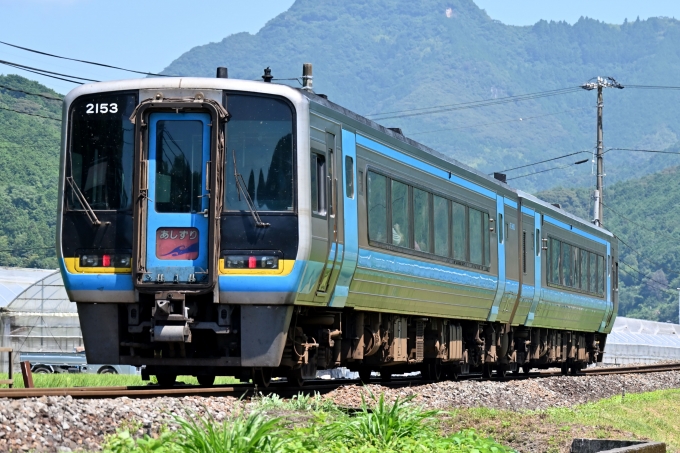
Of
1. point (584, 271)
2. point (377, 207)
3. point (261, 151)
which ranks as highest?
point (261, 151)

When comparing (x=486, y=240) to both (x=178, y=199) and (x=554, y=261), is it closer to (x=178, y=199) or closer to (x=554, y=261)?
(x=554, y=261)

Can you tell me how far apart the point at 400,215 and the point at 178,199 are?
4.32 metres

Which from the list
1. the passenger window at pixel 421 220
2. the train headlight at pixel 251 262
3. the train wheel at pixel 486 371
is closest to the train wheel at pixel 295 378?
the train headlight at pixel 251 262

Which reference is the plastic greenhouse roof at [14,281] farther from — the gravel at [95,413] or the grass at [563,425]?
the grass at [563,425]

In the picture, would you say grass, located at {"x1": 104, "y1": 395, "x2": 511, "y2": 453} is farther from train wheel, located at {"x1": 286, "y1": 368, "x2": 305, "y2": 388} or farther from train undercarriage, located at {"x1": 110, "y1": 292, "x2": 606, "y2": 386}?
train wheel, located at {"x1": 286, "y1": 368, "x2": 305, "y2": 388}

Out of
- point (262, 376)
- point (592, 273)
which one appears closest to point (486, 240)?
point (262, 376)

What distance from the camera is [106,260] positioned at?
1186cm

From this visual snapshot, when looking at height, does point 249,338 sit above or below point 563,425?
above

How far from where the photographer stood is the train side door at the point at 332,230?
12.5 metres

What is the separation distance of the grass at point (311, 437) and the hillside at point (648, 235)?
134101 millimetres

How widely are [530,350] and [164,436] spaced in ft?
58.1

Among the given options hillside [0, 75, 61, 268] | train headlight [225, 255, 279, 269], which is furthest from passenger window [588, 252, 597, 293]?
hillside [0, 75, 61, 268]

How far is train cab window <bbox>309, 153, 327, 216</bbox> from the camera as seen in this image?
12.2 metres

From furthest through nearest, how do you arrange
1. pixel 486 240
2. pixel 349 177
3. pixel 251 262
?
pixel 486 240
pixel 349 177
pixel 251 262
